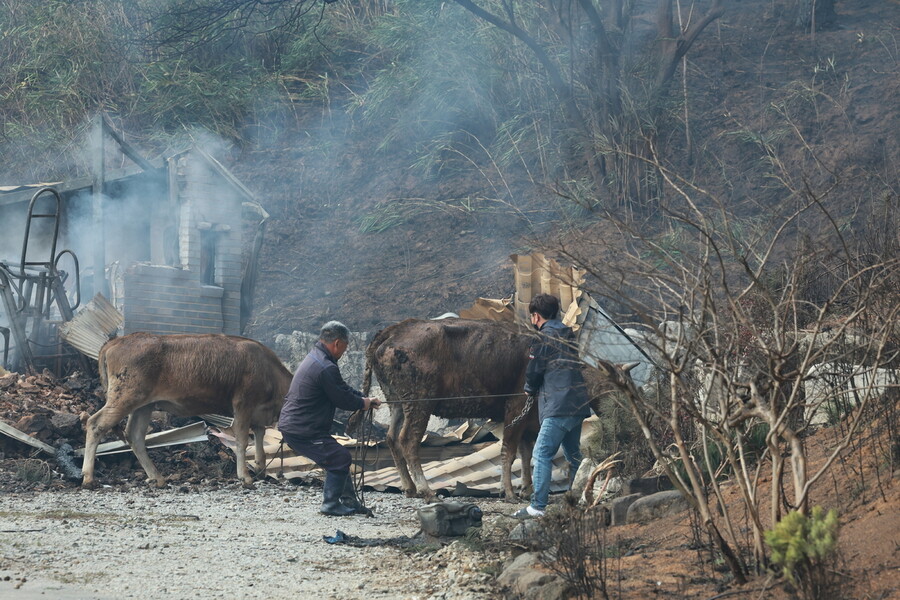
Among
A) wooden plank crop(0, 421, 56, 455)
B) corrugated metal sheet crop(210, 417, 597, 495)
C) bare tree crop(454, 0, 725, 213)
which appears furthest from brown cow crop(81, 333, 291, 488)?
bare tree crop(454, 0, 725, 213)

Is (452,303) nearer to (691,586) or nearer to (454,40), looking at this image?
(454,40)

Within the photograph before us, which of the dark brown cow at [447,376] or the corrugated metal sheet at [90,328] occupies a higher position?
the corrugated metal sheet at [90,328]

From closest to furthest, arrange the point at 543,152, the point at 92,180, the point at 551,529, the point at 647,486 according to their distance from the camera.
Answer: the point at 551,529 < the point at 647,486 < the point at 92,180 < the point at 543,152

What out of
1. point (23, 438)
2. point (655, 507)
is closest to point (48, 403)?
point (23, 438)

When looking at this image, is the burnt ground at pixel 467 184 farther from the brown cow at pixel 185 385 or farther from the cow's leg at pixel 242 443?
the brown cow at pixel 185 385

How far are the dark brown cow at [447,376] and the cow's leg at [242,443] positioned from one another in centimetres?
157

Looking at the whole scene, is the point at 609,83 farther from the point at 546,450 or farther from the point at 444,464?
the point at 546,450

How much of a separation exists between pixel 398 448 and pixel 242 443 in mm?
Answer: 1866

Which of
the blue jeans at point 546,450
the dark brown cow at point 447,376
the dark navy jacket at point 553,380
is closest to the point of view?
the blue jeans at point 546,450

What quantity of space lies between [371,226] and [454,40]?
485 cm

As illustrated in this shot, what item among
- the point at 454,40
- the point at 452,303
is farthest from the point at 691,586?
the point at 454,40

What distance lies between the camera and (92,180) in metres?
16.4

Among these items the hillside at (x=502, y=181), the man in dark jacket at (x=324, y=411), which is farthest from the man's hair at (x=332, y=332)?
the hillside at (x=502, y=181)

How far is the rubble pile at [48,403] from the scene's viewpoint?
11.4 metres
